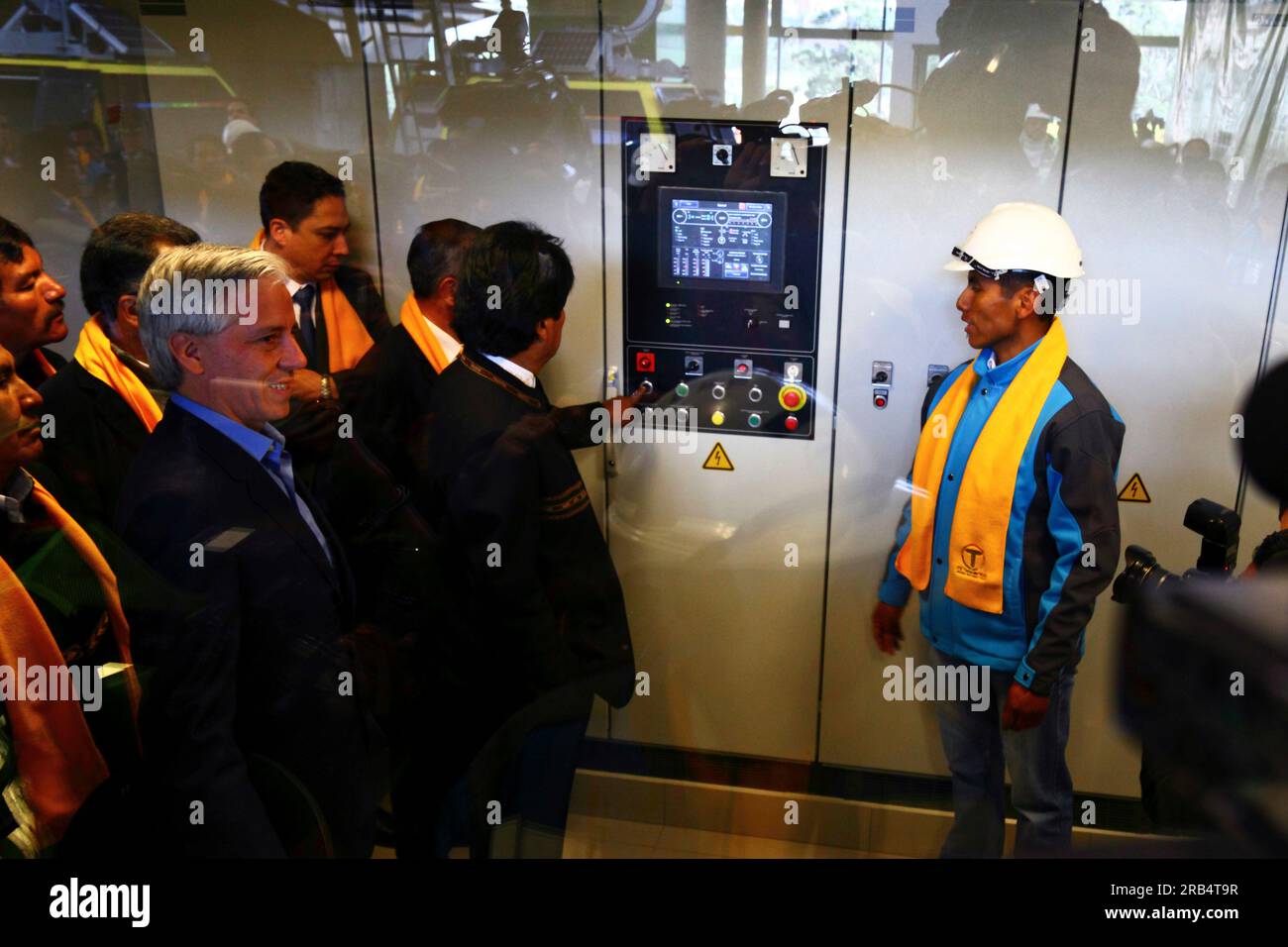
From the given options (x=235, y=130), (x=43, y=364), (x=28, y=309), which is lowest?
(x=43, y=364)

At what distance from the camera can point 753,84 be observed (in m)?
1.89

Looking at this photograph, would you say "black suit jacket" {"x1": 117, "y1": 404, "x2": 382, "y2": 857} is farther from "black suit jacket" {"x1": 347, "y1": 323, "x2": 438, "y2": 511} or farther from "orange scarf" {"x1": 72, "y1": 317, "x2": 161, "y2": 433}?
"black suit jacket" {"x1": 347, "y1": 323, "x2": 438, "y2": 511}

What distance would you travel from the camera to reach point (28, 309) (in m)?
1.81

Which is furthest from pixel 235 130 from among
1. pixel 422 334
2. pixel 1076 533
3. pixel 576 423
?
pixel 1076 533

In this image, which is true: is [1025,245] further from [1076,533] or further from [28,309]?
[28,309]

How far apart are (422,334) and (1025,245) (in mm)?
1318

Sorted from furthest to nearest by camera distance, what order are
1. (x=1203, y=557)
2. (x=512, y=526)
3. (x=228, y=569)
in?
(x=512, y=526) < (x=1203, y=557) < (x=228, y=569)

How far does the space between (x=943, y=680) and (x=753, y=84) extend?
143 cm

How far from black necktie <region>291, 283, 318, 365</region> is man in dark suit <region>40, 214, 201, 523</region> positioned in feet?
0.87

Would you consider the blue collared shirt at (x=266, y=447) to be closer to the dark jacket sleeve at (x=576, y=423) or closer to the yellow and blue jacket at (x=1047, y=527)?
the dark jacket sleeve at (x=576, y=423)

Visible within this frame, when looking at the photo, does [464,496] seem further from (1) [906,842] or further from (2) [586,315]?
(1) [906,842]

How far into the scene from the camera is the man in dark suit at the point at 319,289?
198 cm

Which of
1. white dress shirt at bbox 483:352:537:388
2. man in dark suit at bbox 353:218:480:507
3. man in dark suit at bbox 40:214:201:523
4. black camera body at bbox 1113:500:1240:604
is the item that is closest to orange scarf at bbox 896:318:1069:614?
black camera body at bbox 1113:500:1240:604

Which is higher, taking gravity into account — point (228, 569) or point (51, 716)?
point (228, 569)
